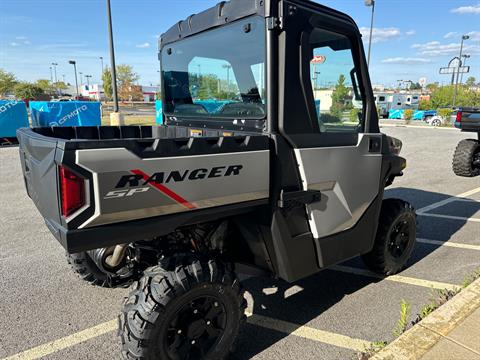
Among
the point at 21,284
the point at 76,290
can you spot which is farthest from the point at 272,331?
the point at 21,284

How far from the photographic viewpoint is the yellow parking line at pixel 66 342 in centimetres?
258

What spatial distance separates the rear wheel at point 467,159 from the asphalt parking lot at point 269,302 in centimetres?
404

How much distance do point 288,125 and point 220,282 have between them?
1110 mm

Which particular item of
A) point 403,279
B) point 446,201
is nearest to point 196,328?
point 403,279

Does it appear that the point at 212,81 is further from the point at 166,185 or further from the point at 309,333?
the point at 309,333

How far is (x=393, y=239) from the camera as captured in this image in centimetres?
371

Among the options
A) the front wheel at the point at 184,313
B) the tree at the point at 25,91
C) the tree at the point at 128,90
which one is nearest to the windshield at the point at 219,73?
the front wheel at the point at 184,313

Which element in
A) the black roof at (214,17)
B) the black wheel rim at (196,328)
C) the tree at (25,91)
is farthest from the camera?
the tree at (25,91)

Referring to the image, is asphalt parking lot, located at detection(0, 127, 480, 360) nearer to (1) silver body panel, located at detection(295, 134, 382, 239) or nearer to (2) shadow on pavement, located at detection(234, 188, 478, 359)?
(2) shadow on pavement, located at detection(234, 188, 478, 359)

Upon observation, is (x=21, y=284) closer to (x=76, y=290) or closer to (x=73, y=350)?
(x=76, y=290)

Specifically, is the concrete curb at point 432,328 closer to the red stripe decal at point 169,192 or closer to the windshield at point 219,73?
the red stripe decal at point 169,192

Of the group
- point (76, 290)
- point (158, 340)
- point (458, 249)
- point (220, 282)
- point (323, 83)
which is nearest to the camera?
point (158, 340)

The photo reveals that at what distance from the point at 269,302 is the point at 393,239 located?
141 centimetres

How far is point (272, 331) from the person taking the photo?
2.88m
